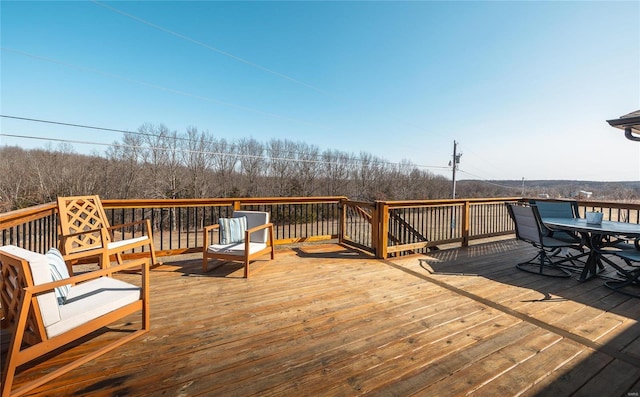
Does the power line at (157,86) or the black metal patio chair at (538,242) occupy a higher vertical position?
the power line at (157,86)

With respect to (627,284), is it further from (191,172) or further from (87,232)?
(191,172)

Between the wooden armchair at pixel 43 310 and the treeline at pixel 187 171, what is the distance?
10177 mm

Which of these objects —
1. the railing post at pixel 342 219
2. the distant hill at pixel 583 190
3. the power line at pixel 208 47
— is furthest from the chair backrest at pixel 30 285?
the distant hill at pixel 583 190

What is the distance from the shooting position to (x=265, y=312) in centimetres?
240

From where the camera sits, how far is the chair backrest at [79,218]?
303 centimetres

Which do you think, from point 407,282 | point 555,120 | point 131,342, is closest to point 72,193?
point 131,342

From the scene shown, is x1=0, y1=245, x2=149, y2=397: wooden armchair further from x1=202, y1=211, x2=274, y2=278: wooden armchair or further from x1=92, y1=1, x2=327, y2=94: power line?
x1=92, y1=1, x2=327, y2=94: power line

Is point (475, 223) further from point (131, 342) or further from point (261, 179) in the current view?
point (261, 179)

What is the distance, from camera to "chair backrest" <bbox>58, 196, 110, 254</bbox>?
303 centimetres

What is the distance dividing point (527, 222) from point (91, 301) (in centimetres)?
478

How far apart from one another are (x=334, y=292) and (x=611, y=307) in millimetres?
2692

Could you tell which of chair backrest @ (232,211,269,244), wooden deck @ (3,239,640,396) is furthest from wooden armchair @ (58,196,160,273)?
chair backrest @ (232,211,269,244)

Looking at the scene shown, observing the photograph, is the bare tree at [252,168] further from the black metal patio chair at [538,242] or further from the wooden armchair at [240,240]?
the black metal patio chair at [538,242]

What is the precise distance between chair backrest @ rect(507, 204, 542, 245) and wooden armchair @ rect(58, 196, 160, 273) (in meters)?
4.97
